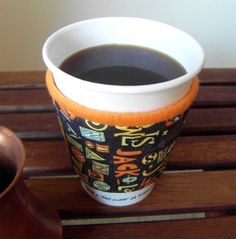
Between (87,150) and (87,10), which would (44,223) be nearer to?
(87,150)

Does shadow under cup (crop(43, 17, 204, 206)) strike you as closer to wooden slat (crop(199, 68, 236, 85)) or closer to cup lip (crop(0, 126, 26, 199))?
cup lip (crop(0, 126, 26, 199))

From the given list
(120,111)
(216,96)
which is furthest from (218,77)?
(120,111)

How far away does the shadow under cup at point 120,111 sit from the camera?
0.70 ft

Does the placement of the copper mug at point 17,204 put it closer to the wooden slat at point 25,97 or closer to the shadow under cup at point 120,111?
the shadow under cup at point 120,111

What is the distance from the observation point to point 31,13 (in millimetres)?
650

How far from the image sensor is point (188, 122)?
14.8 inches

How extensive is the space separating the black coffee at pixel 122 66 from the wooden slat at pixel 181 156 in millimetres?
96

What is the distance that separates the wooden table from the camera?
0.28 metres

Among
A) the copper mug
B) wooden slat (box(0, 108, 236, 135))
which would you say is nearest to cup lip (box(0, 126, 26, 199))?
the copper mug

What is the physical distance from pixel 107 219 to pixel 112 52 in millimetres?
A: 140

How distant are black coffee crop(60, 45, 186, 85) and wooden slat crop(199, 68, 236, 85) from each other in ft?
0.55

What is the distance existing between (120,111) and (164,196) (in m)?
0.12

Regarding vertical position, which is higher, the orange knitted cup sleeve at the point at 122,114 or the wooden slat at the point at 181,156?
the orange knitted cup sleeve at the point at 122,114

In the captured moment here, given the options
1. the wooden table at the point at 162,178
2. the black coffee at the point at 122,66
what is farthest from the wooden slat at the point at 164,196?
the black coffee at the point at 122,66
